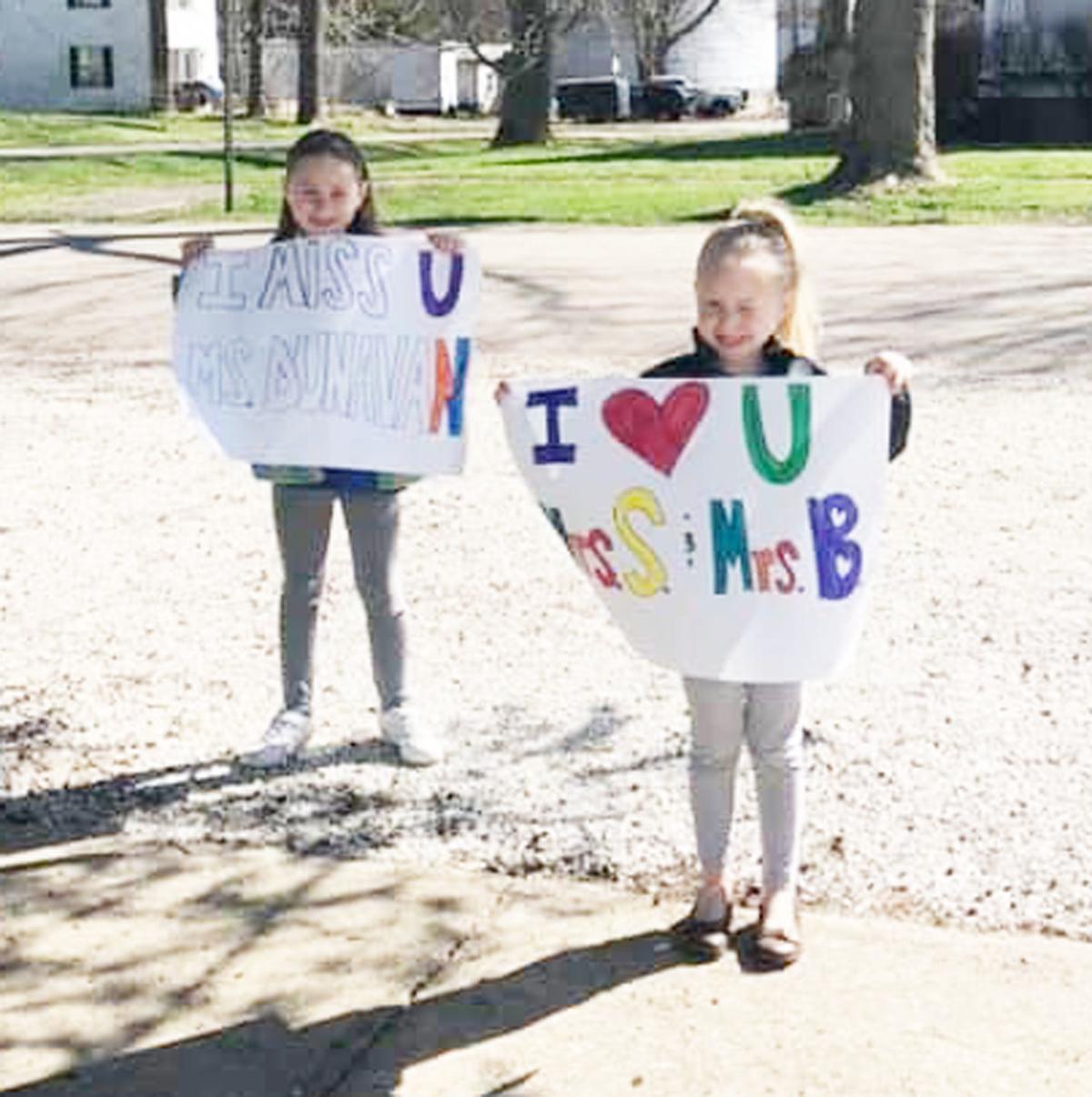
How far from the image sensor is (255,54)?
5544cm

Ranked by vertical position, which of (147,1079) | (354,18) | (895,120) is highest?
(354,18)

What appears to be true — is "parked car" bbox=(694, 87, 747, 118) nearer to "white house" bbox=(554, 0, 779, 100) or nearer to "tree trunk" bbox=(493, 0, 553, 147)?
"white house" bbox=(554, 0, 779, 100)

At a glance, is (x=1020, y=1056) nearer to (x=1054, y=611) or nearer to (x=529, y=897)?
Result: (x=529, y=897)

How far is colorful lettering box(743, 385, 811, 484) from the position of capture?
408 centimetres

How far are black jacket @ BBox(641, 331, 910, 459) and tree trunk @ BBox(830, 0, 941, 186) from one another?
19620 mm

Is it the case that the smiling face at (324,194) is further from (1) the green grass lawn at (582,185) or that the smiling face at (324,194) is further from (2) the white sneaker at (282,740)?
(1) the green grass lawn at (582,185)

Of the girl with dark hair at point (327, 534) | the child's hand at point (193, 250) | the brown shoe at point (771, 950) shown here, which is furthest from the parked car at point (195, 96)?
the brown shoe at point (771, 950)

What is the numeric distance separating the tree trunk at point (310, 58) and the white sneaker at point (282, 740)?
41948 millimetres

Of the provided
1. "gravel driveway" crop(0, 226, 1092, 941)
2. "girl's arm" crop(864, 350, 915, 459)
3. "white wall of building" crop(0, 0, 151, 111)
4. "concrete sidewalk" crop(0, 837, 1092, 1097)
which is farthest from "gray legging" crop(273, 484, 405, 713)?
"white wall of building" crop(0, 0, 151, 111)

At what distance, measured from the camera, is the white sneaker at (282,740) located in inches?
213

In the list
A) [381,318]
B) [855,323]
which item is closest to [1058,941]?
[381,318]

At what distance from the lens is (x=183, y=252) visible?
5434mm

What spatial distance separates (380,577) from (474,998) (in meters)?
1.54

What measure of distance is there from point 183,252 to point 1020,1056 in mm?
2929
